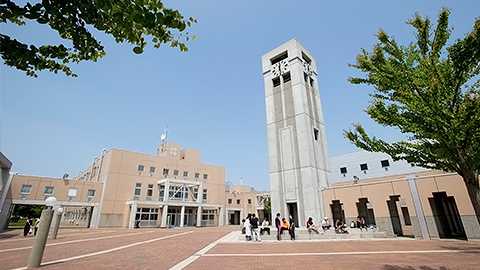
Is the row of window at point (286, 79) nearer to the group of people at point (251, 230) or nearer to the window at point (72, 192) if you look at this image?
the group of people at point (251, 230)

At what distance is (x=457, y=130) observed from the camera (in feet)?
20.0

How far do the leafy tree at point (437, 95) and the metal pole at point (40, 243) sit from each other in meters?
11.8

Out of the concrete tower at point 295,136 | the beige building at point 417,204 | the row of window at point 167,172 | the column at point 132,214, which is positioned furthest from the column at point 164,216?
the beige building at point 417,204

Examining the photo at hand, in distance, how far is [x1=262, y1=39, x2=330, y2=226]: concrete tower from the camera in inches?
854

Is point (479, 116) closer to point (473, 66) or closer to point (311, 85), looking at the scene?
point (473, 66)

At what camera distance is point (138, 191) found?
114 feet

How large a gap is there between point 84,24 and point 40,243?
26.3 ft

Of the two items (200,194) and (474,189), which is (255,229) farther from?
(200,194)

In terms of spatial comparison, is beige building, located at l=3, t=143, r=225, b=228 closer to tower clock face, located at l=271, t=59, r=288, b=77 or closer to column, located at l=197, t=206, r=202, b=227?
column, located at l=197, t=206, r=202, b=227

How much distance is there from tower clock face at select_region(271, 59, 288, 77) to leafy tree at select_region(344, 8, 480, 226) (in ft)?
61.2

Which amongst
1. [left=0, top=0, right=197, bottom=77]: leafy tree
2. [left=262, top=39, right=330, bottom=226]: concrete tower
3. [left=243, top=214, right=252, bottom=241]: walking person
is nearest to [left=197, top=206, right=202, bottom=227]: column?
[left=262, top=39, right=330, bottom=226]: concrete tower

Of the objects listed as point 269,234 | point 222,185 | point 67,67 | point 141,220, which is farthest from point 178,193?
point 67,67

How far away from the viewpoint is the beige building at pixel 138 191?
29281 millimetres

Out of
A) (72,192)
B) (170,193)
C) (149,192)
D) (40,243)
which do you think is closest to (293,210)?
(40,243)
